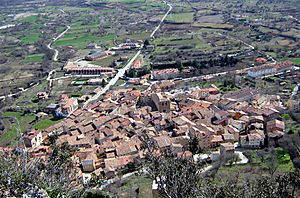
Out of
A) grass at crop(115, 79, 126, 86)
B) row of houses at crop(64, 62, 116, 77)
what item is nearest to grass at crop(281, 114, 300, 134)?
grass at crop(115, 79, 126, 86)

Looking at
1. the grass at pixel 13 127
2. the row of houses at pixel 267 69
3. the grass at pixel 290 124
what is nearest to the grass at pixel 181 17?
the row of houses at pixel 267 69

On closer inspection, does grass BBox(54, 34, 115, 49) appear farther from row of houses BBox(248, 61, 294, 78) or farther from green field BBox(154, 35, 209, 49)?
row of houses BBox(248, 61, 294, 78)

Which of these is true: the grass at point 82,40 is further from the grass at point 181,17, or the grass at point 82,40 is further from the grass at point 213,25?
the grass at point 213,25

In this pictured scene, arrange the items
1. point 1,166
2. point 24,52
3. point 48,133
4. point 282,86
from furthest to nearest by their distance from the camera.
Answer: point 24,52 → point 282,86 → point 48,133 → point 1,166

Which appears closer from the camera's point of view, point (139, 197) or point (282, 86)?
point (139, 197)

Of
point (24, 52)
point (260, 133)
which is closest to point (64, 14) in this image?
point (24, 52)

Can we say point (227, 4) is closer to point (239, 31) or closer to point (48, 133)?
point (239, 31)
